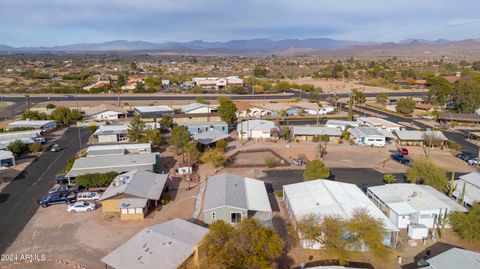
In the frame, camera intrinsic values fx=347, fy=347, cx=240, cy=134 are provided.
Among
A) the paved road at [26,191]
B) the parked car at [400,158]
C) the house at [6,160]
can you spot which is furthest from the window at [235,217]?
the house at [6,160]

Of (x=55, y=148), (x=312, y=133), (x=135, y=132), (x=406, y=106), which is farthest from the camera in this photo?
(x=406, y=106)

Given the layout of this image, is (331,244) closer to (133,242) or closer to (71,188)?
(133,242)

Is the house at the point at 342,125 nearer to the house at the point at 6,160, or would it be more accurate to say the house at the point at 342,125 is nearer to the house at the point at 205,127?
the house at the point at 205,127

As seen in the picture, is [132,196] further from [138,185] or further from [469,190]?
[469,190]

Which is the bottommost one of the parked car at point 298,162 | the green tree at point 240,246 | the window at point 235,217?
Answer: the parked car at point 298,162

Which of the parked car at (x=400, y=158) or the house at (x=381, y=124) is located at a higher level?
the house at (x=381, y=124)

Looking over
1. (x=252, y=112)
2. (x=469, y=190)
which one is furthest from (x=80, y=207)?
(x=252, y=112)
